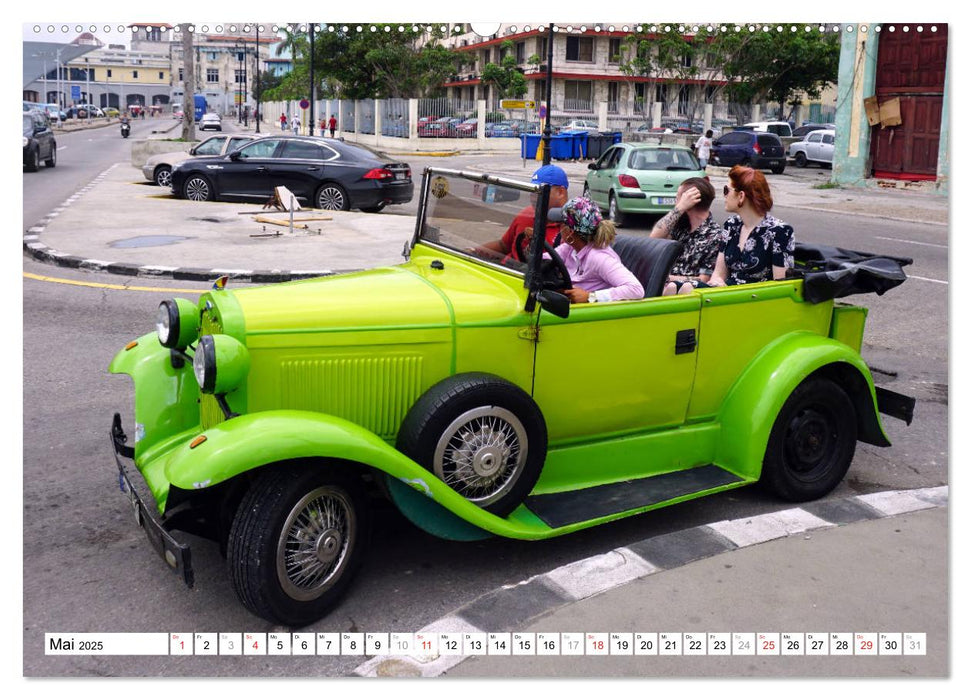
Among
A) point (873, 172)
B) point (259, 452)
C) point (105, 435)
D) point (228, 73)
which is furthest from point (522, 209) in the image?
point (228, 73)

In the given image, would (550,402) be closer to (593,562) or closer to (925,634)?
(593,562)

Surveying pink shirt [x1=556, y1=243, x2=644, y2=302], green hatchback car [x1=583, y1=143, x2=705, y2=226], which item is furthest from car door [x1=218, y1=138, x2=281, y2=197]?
pink shirt [x1=556, y1=243, x2=644, y2=302]

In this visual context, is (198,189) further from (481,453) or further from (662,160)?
(481,453)

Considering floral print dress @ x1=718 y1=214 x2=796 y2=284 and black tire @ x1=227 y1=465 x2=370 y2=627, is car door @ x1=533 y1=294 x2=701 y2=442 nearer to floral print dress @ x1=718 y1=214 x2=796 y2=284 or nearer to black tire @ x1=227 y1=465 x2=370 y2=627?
floral print dress @ x1=718 y1=214 x2=796 y2=284

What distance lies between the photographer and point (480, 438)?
13.3 feet

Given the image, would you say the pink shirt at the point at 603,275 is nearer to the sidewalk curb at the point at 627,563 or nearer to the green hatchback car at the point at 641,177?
the sidewalk curb at the point at 627,563

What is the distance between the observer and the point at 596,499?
4453 mm

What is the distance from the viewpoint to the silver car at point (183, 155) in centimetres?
2130

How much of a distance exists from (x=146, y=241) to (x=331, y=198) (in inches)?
221

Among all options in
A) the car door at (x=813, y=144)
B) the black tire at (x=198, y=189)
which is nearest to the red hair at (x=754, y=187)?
the black tire at (x=198, y=189)

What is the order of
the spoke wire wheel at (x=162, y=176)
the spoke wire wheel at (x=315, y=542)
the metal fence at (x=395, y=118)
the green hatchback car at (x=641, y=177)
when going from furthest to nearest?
1. the metal fence at (x=395, y=118)
2. the spoke wire wheel at (x=162, y=176)
3. the green hatchback car at (x=641, y=177)
4. the spoke wire wheel at (x=315, y=542)

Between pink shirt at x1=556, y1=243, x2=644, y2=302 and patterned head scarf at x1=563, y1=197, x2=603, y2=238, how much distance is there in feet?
0.27

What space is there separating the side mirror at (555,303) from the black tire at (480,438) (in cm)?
Result: 38

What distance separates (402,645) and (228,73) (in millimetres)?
102698
